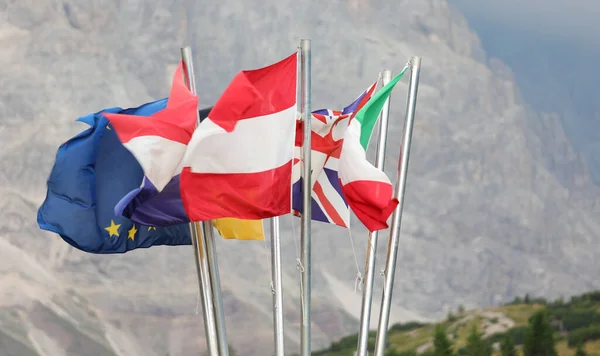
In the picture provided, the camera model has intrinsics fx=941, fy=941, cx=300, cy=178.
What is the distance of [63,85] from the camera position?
2981cm

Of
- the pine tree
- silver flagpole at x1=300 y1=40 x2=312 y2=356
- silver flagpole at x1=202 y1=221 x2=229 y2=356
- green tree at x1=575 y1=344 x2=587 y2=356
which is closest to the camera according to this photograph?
silver flagpole at x1=300 y1=40 x2=312 y2=356

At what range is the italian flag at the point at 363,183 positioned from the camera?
6488 mm

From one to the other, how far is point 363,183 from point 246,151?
898 mm

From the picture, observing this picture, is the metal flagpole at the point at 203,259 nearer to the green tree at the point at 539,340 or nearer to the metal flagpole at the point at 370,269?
the metal flagpole at the point at 370,269

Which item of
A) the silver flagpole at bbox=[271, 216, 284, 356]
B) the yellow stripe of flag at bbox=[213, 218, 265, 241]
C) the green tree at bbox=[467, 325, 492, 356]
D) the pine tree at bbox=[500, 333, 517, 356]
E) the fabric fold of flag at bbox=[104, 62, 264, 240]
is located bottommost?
the green tree at bbox=[467, 325, 492, 356]

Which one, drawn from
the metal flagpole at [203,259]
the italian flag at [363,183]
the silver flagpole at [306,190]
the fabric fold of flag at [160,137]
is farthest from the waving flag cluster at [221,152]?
the italian flag at [363,183]

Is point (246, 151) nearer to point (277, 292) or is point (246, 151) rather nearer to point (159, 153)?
point (159, 153)

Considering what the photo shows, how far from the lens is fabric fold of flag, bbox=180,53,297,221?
6680 millimetres

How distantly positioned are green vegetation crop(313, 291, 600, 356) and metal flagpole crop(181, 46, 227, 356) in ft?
46.3

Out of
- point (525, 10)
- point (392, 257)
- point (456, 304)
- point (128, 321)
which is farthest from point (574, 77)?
point (392, 257)

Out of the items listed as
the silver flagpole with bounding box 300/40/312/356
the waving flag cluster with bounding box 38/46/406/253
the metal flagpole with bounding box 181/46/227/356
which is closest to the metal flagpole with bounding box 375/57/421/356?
the waving flag cluster with bounding box 38/46/406/253

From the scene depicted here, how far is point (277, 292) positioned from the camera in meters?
7.86

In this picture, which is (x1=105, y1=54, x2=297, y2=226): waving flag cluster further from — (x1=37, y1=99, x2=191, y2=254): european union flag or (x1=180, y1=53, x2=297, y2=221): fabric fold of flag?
(x1=37, y1=99, x2=191, y2=254): european union flag

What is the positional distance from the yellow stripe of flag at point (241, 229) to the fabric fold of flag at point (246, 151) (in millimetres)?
1225
